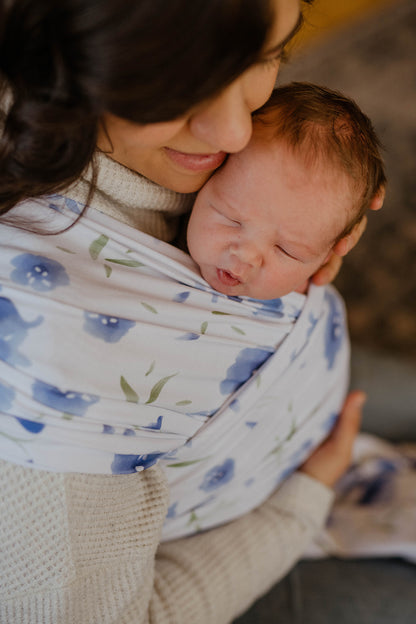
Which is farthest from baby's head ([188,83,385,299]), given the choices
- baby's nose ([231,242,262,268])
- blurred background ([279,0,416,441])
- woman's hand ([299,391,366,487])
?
blurred background ([279,0,416,441])

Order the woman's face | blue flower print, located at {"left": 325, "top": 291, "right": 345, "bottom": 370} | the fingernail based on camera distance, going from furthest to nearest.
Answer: the fingernail, blue flower print, located at {"left": 325, "top": 291, "right": 345, "bottom": 370}, the woman's face

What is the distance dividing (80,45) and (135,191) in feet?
0.93

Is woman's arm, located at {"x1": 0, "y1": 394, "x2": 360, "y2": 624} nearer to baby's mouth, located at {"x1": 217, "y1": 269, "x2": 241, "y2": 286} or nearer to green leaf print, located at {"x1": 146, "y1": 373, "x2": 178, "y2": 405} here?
green leaf print, located at {"x1": 146, "y1": 373, "x2": 178, "y2": 405}

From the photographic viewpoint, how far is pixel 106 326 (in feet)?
2.34

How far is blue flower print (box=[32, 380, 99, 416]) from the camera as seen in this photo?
67 centimetres

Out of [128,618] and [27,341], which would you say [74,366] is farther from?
[128,618]

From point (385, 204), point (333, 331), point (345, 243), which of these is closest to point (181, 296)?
point (345, 243)

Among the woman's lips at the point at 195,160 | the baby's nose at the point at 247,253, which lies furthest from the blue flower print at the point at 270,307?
the woman's lips at the point at 195,160

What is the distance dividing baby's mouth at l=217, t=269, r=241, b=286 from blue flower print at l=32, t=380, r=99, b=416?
0.83 ft

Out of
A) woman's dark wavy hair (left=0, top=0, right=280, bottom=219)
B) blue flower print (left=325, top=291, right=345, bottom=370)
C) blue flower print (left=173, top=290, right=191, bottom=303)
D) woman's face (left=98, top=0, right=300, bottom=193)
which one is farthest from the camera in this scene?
blue flower print (left=325, top=291, right=345, bottom=370)

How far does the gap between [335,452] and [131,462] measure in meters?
0.54

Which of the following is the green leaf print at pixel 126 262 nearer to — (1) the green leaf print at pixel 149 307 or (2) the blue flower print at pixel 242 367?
(1) the green leaf print at pixel 149 307

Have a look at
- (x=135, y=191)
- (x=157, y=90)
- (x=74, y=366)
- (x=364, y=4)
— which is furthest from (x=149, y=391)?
(x=364, y=4)

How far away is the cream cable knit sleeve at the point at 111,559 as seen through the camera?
69 cm
